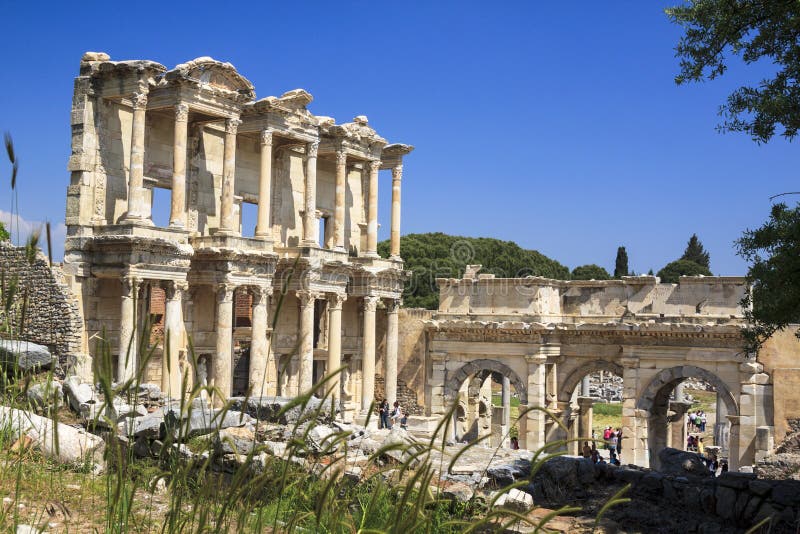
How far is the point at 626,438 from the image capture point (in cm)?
2475

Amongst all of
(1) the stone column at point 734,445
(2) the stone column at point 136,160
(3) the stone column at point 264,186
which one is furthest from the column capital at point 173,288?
(1) the stone column at point 734,445

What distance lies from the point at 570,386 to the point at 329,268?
29.3ft

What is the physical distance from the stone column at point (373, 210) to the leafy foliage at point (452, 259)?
92.1ft

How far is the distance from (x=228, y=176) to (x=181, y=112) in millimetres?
2567

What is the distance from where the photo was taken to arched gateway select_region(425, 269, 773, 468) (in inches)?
930

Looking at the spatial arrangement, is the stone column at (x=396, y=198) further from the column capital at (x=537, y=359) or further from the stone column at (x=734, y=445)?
the stone column at (x=734, y=445)

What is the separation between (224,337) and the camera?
951 inches

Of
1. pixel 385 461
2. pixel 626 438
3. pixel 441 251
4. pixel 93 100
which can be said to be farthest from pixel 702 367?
pixel 441 251

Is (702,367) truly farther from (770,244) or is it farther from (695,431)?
(695,431)

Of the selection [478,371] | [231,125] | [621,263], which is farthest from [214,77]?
[621,263]

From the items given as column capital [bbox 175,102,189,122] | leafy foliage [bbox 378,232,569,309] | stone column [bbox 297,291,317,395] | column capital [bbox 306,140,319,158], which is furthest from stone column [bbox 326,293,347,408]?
leafy foliage [bbox 378,232,569,309]

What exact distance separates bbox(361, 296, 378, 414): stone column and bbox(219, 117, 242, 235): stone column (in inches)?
283

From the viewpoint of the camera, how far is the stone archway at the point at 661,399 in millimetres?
23737

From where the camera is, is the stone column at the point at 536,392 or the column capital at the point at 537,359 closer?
the stone column at the point at 536,392
